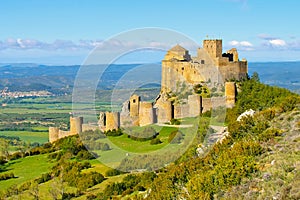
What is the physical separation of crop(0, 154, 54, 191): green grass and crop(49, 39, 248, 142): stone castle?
4634 mm

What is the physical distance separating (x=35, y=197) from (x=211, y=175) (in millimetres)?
11281

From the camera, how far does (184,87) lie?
1437 inches

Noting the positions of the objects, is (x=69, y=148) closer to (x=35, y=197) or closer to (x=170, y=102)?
(x=170, y=102)

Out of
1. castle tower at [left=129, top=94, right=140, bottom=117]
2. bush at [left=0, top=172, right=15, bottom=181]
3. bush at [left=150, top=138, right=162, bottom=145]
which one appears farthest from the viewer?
castle tower at [left=129, top=94, right=140, bottom=117]

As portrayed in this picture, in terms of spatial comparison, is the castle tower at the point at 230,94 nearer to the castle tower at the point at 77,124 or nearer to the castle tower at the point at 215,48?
the castle tower at the point at 215,48

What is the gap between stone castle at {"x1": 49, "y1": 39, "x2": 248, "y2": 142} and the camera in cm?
3331

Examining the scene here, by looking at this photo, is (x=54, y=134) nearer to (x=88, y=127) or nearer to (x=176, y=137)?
(x=88, y=127)

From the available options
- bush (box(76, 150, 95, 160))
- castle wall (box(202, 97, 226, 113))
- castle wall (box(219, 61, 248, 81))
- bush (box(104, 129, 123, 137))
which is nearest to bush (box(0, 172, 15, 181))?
bush (box(76, 150, 95, 160))

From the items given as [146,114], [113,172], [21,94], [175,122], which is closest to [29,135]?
[146,114]

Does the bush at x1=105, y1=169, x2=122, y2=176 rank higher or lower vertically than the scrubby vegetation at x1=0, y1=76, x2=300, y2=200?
lower

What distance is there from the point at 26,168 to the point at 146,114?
8847 mm

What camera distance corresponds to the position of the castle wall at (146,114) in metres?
33.9

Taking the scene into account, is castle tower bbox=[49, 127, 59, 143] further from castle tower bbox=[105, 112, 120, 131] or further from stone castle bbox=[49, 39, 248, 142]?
castle tower bbox=[105, 112, 120, 131]

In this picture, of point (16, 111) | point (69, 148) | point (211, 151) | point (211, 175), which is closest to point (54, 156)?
point (69, 148)
